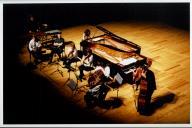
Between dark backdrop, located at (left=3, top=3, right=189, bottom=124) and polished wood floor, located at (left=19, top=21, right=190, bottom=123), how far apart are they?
0.23 feet

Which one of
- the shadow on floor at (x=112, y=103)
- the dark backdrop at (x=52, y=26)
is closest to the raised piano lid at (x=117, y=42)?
the dark backdrop at (x=52, y=26)

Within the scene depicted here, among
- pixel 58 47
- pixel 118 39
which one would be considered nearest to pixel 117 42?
pixel 118 39

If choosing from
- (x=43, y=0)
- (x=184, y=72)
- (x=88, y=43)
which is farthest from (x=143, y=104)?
(x=43, y=0)

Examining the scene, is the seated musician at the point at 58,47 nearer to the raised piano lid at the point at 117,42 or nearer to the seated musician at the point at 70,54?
the seated musician at the point at 70,54

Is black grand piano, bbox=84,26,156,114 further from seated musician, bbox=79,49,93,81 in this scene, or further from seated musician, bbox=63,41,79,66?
seated musician, bbox=63,41,79,66

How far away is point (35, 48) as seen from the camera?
144 inches

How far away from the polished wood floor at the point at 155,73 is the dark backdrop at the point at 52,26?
0.23 ft

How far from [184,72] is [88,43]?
102cm

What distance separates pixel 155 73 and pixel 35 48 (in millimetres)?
1254

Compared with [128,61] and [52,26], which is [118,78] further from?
[52,26]

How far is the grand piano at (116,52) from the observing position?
139 inches

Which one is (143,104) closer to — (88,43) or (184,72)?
(184,72)

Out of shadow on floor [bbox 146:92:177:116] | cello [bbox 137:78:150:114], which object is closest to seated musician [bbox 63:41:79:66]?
cello [bbox 137:78:150:114]

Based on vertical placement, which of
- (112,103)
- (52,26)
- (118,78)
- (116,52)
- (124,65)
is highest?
(52,26)
